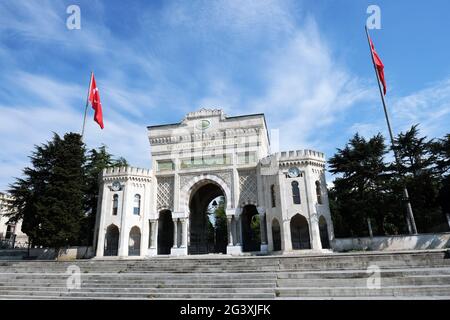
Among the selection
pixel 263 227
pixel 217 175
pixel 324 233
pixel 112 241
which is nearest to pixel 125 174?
pixel 112 241

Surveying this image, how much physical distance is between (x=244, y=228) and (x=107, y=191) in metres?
11.9

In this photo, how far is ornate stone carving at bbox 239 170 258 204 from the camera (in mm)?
24438

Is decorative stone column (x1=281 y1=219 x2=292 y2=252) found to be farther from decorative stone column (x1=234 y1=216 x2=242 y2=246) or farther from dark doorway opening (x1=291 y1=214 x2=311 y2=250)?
decorative stone column (x1=234 y1=216 x2=242 y2=246)

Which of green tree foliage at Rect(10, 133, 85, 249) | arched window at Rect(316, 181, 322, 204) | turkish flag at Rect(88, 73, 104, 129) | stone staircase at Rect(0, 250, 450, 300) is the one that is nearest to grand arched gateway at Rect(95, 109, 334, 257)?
arched window at Rect(316, 181, 322, 204)

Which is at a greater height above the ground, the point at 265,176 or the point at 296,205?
the point at 265,176

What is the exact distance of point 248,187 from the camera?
2480cm

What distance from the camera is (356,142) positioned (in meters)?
23.6

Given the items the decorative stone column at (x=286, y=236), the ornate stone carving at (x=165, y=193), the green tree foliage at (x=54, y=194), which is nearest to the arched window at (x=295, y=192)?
the decorative stone column at (x=286, y=236)

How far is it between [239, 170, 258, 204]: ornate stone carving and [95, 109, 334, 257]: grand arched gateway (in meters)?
0.08

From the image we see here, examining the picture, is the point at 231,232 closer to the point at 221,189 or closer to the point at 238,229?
the point at 238,229
